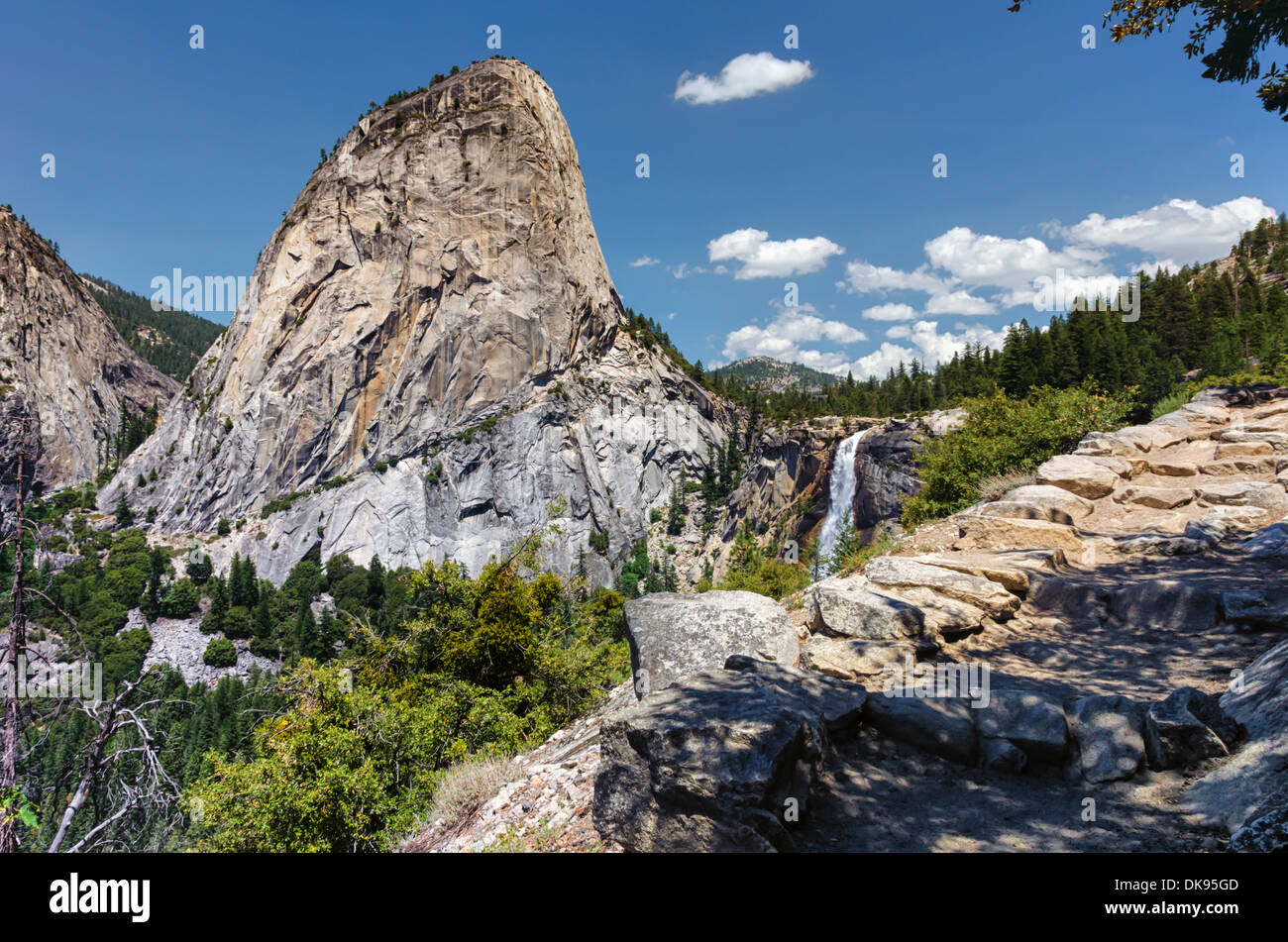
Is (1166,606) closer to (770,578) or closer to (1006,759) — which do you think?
(1006,759)

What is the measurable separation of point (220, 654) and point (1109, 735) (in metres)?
99.5

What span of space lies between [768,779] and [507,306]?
9817cm

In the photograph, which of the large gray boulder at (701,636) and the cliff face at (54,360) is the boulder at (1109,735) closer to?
the large gray boulder at (701,636)

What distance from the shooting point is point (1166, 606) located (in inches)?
256

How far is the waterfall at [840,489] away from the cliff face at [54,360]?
378 feet

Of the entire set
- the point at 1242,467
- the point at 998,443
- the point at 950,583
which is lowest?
the point at 950,583

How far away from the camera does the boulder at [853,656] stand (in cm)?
589

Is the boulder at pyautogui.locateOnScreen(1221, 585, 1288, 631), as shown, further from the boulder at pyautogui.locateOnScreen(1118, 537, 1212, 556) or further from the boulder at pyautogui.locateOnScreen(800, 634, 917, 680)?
the boulder at pyautogui.locateOnScreen(800, 634, 917, 680)

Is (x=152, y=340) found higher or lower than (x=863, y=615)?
higher

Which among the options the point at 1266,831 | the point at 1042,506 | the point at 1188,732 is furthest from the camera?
the point at 1042,506

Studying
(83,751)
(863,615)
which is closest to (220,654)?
(83,751)

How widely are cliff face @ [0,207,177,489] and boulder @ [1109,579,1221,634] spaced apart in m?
126

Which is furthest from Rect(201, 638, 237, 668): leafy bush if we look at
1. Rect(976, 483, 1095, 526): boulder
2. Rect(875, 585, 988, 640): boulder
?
Rect(875, 585, 988, 640): boulder
